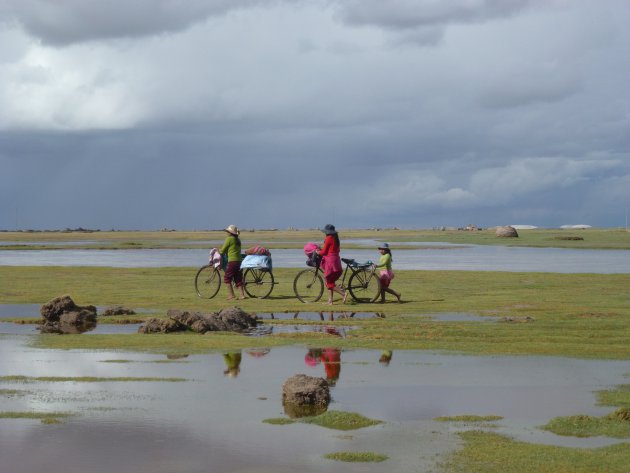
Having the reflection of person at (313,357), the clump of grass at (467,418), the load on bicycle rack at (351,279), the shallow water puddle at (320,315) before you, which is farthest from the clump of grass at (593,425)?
the load on bicycle rack at (351,279)

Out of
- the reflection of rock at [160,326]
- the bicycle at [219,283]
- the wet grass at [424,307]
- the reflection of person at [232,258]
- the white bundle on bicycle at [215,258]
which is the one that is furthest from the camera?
the white bundle on bicycle at [215,258]

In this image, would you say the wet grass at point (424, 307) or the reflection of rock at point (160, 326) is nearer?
the wet grass at point (424, 307)

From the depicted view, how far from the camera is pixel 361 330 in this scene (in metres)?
21.6

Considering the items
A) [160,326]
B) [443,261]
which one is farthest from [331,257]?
[443,261]

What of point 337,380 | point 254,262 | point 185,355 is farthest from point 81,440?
point 254,262

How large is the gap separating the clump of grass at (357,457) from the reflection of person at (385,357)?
644 centimetres

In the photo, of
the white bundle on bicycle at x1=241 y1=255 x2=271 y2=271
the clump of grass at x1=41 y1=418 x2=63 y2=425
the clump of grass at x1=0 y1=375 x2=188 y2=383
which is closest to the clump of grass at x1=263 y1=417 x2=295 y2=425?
the clump of grass at x1=41 y1=418 x2=63 y2=425

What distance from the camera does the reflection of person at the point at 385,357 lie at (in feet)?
54.8

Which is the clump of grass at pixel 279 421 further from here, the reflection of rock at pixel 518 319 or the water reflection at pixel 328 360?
the reflection of rock at pixel 518 319

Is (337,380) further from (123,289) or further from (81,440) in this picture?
(123,289)

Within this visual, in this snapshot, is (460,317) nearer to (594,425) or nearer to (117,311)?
(117,311)

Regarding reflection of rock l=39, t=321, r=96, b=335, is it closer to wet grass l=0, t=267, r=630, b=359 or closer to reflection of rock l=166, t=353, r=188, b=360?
wet grass l=0, t=267, r=630, b=359

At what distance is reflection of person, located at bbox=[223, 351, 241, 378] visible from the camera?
613 inches

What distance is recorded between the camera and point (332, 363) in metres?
16.5
